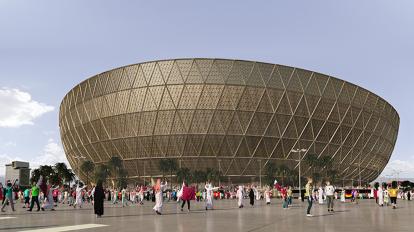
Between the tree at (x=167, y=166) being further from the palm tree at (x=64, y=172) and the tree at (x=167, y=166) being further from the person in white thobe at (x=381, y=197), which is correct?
the person in white thobe at (x=381, y=197)

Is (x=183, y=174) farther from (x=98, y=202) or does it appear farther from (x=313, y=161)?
(x=98, y=202)

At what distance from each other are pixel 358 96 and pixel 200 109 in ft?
134

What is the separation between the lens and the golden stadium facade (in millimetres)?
95062

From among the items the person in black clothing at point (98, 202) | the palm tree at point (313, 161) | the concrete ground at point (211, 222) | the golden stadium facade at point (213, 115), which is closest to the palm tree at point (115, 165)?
the golden stadium facade at point (213, 115)

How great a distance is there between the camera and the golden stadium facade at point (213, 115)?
95.1m

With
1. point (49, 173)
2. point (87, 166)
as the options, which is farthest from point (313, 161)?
point (49, 173)

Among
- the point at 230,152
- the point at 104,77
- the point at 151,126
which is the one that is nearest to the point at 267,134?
the point at 230,152

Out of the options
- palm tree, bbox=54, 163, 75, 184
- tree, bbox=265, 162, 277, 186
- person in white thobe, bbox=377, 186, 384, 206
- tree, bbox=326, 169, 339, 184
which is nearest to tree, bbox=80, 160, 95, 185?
palm tree, bbox=54, 163, 75, 184

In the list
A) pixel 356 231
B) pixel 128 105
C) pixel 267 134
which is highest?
pixel 128 105

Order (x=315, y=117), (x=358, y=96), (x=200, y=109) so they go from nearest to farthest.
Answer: (x=200, y=109) < (x=315, y=117) < (x=358, y=96)

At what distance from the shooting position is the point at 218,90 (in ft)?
310

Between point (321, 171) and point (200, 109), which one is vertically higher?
point (200, 109)

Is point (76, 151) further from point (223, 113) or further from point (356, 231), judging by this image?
point (356, 231)

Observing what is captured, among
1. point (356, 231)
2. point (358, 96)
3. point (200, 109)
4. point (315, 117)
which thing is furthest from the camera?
point (358, 96)
